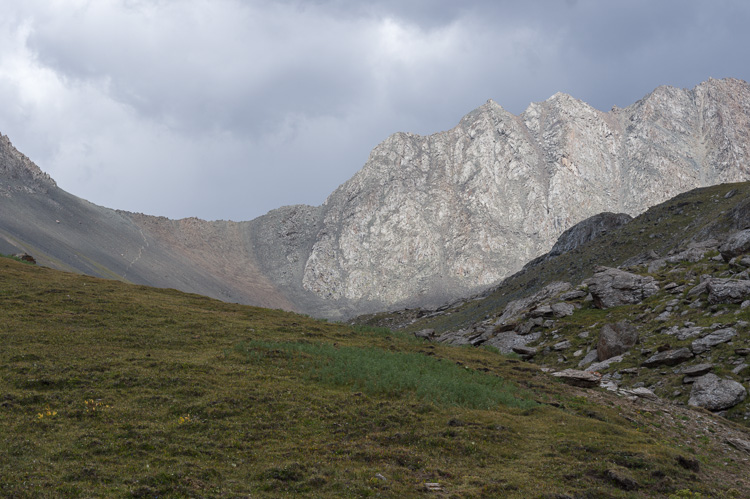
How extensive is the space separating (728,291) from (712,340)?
7332mm

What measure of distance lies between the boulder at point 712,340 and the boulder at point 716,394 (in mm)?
4329

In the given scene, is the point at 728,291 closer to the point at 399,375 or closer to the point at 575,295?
the point at 575,295

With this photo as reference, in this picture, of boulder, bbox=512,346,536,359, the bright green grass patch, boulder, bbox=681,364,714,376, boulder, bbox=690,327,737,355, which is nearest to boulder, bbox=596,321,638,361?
boulder, bbox=690,327,737,355

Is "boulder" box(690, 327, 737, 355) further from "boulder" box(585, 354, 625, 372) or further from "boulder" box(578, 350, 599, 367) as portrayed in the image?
"boulder" box(578, 350, 599, 367)

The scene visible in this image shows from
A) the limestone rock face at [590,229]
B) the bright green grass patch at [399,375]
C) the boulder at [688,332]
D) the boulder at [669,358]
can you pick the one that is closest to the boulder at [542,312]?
the boulder at [688,332]

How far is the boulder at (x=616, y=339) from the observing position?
4300cm

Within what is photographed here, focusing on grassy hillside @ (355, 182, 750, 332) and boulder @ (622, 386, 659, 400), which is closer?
boulder @ (622, 386, 659, 400)

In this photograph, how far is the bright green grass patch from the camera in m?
26.2

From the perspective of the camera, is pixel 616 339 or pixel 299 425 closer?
pixel 299 425

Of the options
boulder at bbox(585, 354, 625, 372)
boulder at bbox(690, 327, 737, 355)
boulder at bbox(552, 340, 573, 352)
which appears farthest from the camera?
boulder at bbox(552, 340, 573, 352)

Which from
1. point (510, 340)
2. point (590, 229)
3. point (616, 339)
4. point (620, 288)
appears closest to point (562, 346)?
point (616, 339)

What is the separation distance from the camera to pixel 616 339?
43375 mm

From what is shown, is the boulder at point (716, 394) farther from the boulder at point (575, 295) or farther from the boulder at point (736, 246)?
the boulder at point (575, 295)

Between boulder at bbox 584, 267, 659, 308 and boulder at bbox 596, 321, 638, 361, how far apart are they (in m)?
11.1
